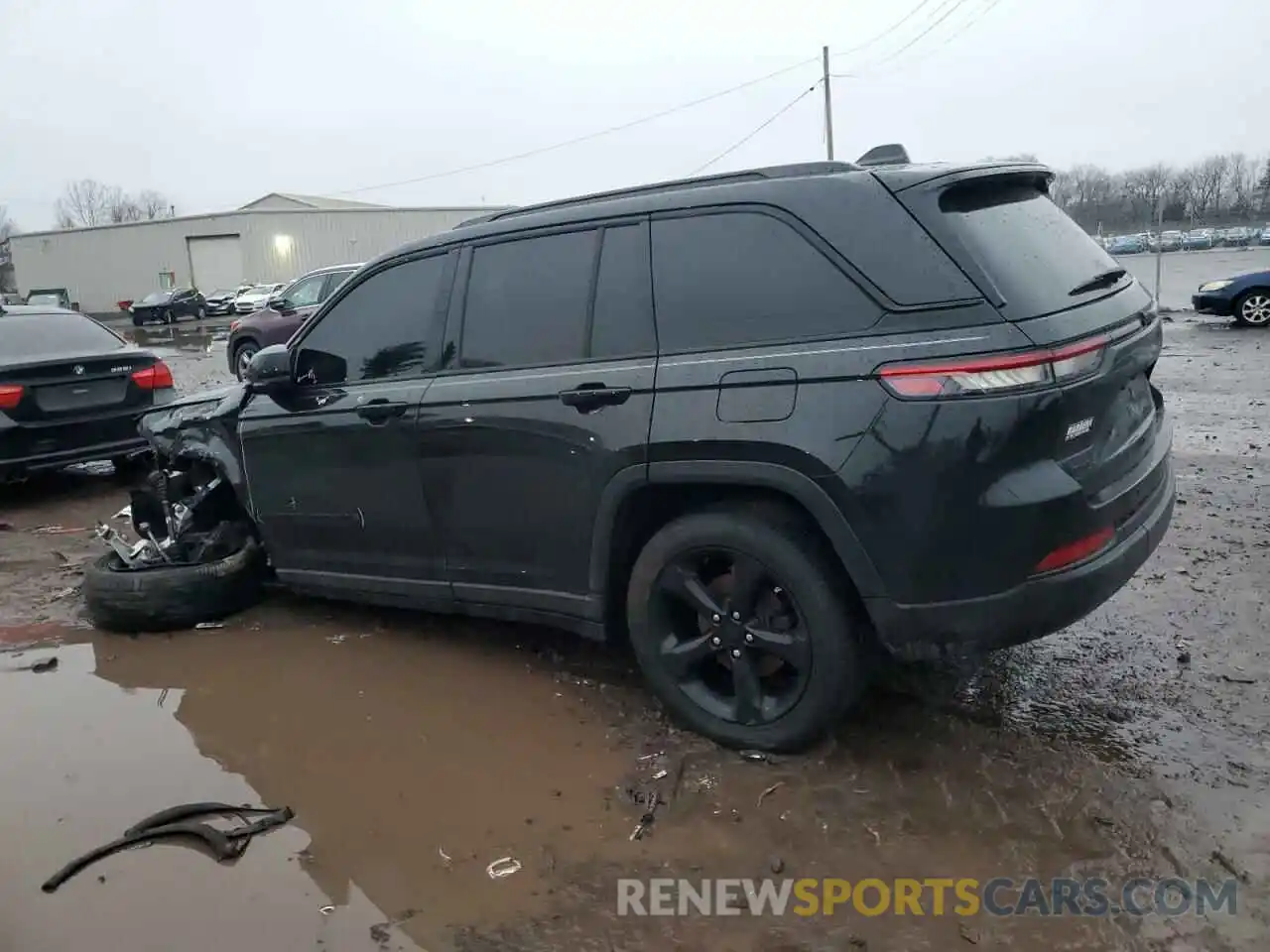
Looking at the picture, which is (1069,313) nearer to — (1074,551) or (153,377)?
(1074,551)

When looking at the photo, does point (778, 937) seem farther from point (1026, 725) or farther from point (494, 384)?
point (494, 384)

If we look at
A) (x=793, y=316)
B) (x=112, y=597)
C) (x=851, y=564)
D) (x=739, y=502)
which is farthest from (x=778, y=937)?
(x=112, y=597)

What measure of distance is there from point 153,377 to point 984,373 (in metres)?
7.18

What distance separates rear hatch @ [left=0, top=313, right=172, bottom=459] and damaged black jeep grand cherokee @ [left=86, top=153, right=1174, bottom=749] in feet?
12.7

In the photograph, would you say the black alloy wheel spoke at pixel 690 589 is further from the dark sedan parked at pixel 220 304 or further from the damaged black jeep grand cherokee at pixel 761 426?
the dark sedan parked at pixel 220 304

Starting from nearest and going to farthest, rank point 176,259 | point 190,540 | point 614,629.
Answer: point 614,629 < point 190,540 < point 176,259

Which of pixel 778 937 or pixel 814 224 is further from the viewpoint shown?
pixel 814 224

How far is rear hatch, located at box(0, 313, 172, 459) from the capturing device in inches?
279

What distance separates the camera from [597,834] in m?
2.98

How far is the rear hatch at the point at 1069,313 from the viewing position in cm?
282

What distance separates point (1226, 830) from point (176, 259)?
55658 millimetres

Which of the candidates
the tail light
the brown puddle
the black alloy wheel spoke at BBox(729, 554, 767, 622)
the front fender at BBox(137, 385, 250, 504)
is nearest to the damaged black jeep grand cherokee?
the black alloy wheel spoke at BBox(729, 554, 767, 622)

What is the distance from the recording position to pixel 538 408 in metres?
3.60

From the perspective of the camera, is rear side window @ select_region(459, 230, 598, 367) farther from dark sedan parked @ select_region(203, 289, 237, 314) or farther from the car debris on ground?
dark sedan parked @ select_region(203, 289, 237, 314)
